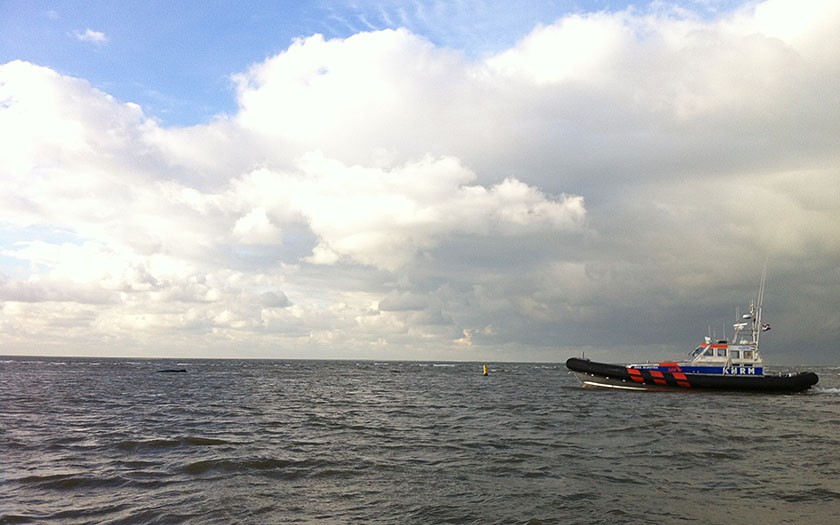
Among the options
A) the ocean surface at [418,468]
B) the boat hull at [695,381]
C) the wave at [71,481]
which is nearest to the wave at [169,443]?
the ocean surface at [418,468]

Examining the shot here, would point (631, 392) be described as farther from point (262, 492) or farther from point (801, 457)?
point (262, 492)

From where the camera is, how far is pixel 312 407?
109 feet

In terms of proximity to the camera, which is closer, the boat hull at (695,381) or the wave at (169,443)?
the wave at (169,443)

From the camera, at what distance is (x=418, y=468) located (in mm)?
15008

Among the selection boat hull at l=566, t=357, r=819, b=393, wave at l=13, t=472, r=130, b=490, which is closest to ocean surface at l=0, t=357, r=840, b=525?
wave at l=13, t=472, r=130, b=490

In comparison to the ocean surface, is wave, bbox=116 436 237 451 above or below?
below

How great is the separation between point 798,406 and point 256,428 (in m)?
31.6

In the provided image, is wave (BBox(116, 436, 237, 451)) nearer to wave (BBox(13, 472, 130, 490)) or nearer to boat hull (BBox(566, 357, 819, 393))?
wave (BBox(13, 472, 130, 490))

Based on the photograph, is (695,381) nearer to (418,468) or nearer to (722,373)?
(722,373)

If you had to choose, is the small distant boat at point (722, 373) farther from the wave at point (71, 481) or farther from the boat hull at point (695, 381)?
the wave at point (71, 481)

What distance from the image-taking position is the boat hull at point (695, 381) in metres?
41.3

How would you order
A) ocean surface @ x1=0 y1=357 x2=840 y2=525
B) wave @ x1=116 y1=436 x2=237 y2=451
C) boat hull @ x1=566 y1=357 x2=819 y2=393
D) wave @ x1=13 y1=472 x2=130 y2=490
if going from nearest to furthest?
ocean surface @ x1=0 y1=357 x2=840 y2=525 < wave @ x1=13 y1=472 x2=130 y2=490 < wave @ x1=116 y1=436 x2=237 y2=451 < boat hull @ x1=566 y1=357 x2=819 y2=393

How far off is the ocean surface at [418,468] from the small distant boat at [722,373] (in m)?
13.8

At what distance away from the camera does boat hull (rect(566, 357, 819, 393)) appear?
41281 mm
